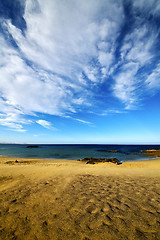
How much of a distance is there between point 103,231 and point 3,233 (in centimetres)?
278

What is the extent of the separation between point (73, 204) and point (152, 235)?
2.70 m

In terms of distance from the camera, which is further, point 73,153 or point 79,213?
point 73,153

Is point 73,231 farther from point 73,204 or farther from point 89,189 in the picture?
point 89,189

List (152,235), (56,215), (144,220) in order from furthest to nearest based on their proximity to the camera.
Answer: (56,215), (144,220), (152,235)

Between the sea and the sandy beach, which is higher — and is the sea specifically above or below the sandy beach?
below

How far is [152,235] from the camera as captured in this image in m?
2.86

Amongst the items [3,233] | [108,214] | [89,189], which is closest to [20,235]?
[3,233]

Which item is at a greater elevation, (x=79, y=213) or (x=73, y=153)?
(x=79, y=213)

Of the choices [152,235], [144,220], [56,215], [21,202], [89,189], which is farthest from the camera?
[89,189]

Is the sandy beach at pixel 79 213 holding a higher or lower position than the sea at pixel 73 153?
higher

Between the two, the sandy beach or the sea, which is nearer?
the sandy beach

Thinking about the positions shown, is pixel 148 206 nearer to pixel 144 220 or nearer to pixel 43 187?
pixel 144 220

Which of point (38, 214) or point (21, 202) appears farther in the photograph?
point (21, 202)

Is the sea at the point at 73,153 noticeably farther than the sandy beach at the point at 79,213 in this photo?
Yes
